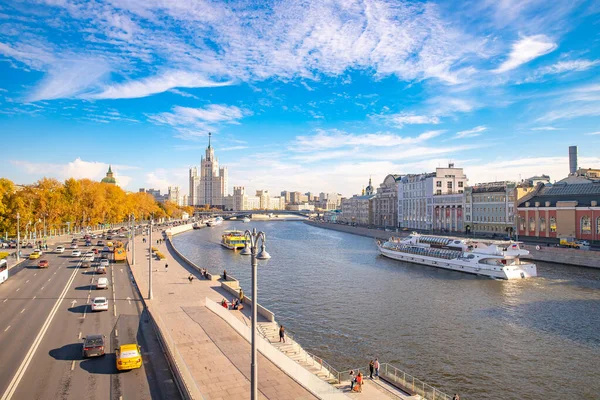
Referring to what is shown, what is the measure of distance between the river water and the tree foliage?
47290 mm

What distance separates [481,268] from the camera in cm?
5328

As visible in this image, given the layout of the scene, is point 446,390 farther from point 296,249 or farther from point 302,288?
point 296,249

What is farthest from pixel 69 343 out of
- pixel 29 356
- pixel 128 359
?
pixel 128 359

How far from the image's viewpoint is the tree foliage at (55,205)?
7344 cm

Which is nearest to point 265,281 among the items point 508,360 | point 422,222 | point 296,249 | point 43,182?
point 508,360

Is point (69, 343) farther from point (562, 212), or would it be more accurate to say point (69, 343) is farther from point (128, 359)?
point (562, 212)

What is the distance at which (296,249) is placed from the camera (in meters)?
83.5

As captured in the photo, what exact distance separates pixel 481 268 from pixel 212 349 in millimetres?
42785

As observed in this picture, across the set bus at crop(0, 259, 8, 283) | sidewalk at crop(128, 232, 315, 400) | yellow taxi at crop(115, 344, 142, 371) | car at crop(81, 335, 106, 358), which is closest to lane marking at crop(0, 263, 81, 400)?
car at crop(81, 335, 106, 358)

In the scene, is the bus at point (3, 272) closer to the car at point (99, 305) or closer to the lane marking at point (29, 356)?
the lane marking at point (29, 356)

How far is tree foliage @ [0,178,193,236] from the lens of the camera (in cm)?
7344

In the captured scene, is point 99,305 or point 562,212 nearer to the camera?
point 99,305

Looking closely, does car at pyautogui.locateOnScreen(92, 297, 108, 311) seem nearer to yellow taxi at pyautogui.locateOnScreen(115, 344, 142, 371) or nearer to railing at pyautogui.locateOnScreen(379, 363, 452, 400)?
yellow taxi at pyautogui.locateOnScreen(115, 344, 142, 371)

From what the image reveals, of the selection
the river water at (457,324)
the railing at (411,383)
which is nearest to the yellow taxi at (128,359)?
the river water at (457,324)
